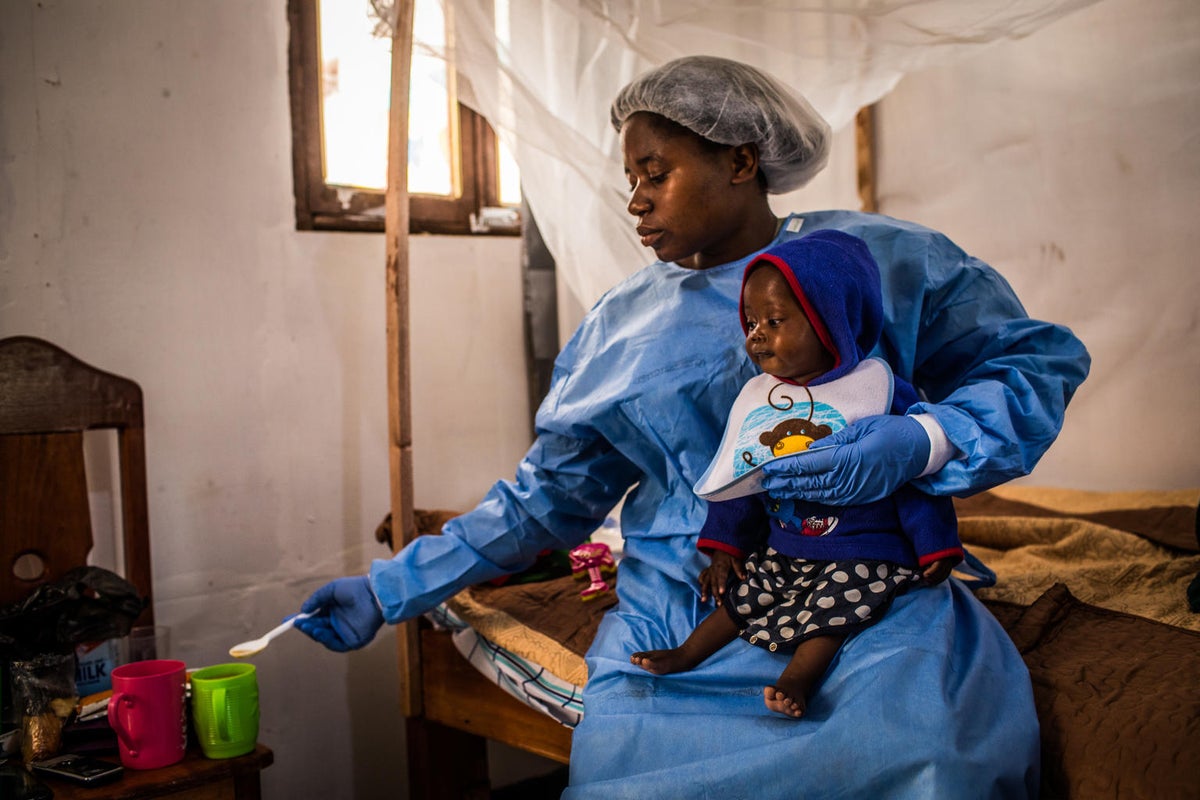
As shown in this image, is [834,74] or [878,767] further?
[834,74]

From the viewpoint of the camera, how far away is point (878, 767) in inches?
40.1

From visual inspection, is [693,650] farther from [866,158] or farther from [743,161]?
[866,158]

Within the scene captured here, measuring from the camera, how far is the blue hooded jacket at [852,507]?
1139 millimetres

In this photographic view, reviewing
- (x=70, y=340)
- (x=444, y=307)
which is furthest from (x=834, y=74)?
(x=70, y=340)

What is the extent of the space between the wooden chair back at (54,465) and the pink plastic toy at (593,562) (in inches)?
31.9

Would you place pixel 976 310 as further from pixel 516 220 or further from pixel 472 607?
pixel 516 220

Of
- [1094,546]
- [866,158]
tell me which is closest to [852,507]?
[1094,546]

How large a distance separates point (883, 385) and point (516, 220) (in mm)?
1645

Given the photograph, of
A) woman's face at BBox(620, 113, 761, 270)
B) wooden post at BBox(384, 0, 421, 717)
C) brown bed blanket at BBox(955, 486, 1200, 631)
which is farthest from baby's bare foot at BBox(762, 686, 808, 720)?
wooden post at BBox(384, 0, 421, 717)

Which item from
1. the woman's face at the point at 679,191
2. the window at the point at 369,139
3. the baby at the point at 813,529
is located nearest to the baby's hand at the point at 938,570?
the baby at the point at 813,529

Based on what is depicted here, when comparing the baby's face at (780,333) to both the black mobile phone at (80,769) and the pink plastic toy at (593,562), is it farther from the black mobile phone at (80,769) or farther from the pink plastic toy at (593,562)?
the black mobile phone at (80,769)

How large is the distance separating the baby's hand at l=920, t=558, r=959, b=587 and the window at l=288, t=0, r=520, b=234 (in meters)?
1.34

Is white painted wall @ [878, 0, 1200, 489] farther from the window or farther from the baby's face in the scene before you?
the baby's face

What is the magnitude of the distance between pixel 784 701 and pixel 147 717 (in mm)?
955
